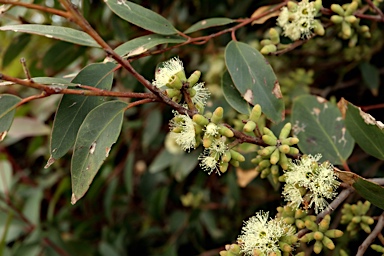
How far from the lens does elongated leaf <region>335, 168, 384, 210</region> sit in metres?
0.87

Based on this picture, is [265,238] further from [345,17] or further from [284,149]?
[345,17]

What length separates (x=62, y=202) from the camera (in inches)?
94.7

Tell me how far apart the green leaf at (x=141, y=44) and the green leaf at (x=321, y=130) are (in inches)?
14.6

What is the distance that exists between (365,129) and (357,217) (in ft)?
0.64

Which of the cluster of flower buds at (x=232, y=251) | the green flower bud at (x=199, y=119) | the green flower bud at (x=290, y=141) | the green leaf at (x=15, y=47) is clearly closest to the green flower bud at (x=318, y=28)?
the green flower bud at (x=290, y=141)

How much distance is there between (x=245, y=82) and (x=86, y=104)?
370 millimetres

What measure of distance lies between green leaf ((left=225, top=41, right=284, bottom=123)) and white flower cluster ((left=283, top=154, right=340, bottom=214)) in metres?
0.18

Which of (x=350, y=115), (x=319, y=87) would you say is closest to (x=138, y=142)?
(x=319, y=87)

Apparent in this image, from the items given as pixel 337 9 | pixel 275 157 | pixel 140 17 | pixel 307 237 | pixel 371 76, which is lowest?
pixel 371 76

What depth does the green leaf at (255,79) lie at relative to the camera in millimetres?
1090

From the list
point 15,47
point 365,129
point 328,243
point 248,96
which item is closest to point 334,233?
point 328,243

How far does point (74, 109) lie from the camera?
0.99m

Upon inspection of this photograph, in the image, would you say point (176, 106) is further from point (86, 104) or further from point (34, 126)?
point (34, 126)

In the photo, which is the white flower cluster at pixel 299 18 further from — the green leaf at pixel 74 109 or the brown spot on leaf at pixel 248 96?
the green leaf at pixel 74 109
